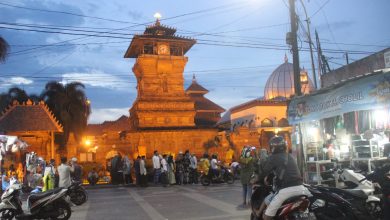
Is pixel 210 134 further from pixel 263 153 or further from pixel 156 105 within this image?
pixel 263 153

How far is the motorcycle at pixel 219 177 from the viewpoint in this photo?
19.0 metres

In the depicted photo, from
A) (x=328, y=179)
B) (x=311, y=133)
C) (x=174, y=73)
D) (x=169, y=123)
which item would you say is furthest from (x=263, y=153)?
(x=174, y=73)

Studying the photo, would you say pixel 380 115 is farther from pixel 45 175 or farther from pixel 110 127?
pixel 110 127

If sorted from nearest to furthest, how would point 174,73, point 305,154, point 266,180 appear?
1. point 266,180
2. point 305,154
3. point 174,73

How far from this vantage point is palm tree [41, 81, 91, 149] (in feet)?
114

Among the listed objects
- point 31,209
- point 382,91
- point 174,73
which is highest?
point 174,73

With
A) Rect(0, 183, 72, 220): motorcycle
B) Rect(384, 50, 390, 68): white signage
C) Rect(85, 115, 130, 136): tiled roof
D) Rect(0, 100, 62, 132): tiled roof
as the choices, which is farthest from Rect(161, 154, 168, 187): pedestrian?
Rect(85, 115, 130, 136): tiled roof

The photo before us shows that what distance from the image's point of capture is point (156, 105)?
3538 cm

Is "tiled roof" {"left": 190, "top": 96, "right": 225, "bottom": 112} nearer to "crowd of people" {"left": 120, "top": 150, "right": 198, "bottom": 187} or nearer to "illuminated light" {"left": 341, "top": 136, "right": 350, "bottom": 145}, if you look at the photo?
"crowd of people" {"left": 120, "top": 150, "right": 198, "bottom": 187}

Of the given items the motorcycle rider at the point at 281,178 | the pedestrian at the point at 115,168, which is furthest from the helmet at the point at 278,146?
the pedestrian at the point at 115,168

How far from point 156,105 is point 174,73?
395 cm

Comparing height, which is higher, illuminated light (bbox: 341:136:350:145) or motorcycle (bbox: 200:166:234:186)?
illuminated light (bbox: 341:136:350:145)

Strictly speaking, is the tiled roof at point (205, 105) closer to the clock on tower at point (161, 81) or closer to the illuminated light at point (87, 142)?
the clock on tower at point (161, 81)

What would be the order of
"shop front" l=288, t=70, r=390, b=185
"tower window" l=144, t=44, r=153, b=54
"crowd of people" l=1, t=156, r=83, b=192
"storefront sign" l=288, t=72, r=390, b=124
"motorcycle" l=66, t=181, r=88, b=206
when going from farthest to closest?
1. "tower window" l=144, t=44, r=153, b=54
2. "motorcycle" l=66, t=181, r=88, b=206
3. "crowd of people" l=1, t=156, r=83, b=192
4. "shop front" l=288, t=70, r=390, b=185
5. "storefront sign" l=288, t=72, r=390, b=124
